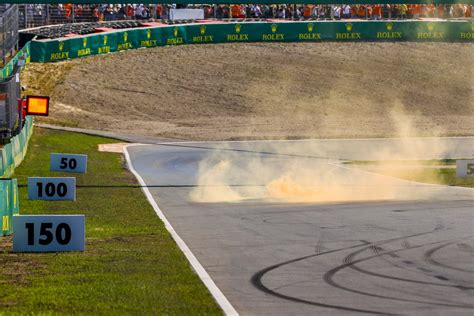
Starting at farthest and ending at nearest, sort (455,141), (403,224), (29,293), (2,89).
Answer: (455,141), (2,89), (403,224), (29,293)

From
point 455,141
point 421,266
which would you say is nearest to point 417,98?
point 455,141

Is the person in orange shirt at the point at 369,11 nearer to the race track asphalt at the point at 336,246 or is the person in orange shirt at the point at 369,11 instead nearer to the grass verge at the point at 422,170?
the grass verge at the point at 422,170

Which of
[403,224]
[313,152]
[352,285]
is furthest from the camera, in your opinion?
[313,152]

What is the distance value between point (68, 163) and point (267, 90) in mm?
37092

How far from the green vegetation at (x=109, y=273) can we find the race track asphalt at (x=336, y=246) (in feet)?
2.14

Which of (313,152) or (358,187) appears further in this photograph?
(313,152)

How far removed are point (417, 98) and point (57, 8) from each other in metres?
25.1

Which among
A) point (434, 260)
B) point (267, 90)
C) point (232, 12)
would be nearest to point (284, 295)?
point (434, 260)

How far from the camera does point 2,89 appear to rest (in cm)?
4591

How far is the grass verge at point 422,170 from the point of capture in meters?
39.7

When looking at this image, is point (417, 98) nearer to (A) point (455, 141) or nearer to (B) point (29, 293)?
(A) point (455, 141)

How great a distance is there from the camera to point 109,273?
1798cm

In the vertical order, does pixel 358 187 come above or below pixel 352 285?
below

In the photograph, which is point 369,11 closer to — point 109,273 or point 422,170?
point 422,170
